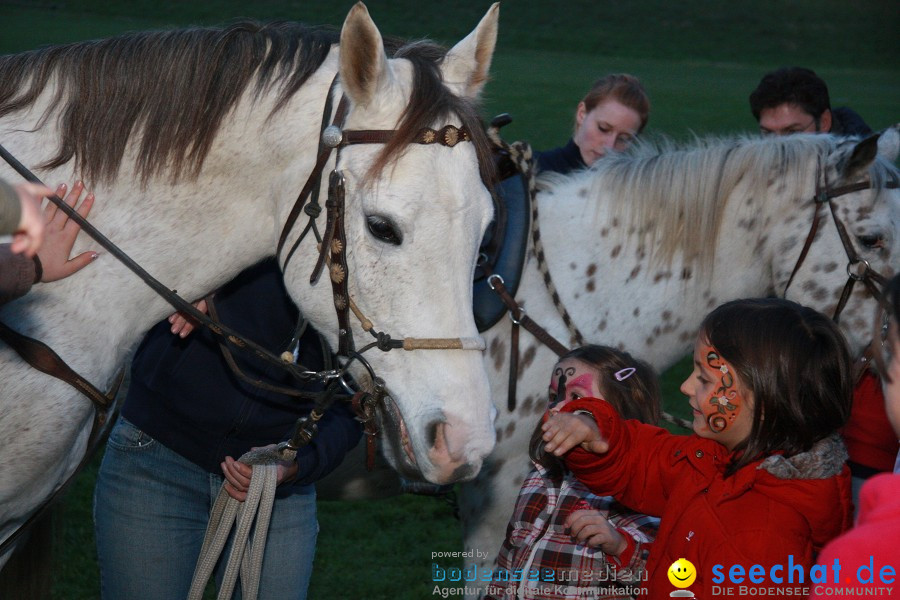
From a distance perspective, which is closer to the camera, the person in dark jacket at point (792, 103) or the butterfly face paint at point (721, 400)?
the butterfly face paint at point (721, 400)

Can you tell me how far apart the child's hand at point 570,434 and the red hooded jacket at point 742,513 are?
0.10 ft

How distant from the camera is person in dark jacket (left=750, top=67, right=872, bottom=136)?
14.7ft

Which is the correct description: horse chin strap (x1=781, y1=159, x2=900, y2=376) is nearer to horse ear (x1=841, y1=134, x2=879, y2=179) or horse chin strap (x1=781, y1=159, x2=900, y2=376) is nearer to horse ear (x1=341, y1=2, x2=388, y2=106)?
horse ear (x1=841, y1=134, x2=879, y2=179)

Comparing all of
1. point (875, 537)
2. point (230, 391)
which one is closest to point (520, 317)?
point (230, 391)

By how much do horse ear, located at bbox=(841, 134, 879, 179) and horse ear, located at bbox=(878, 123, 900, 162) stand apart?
34 centimetres

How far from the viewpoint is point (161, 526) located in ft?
8.46

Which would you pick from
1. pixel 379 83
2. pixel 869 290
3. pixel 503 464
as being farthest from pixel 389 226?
pixel 869 290

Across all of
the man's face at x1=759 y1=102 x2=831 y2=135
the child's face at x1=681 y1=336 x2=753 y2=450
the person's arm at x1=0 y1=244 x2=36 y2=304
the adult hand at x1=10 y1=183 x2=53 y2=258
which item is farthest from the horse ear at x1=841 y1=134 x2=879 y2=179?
the adult hand at x1=10 y1=183 x2=53 y2=258

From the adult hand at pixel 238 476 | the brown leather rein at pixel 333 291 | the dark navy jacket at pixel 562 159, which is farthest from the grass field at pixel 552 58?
the brown leather rein at pixel 333 291

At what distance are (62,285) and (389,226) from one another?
0.80 metres

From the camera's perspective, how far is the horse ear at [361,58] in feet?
6.93

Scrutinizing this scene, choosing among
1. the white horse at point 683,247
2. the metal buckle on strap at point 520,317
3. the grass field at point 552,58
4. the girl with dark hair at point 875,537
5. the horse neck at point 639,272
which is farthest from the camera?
the grass field at point 552,58

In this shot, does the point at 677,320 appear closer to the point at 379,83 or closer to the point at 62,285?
the point at 379,83

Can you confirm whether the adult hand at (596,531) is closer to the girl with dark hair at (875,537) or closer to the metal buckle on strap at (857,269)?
the girl with dark hair at (875,537)
